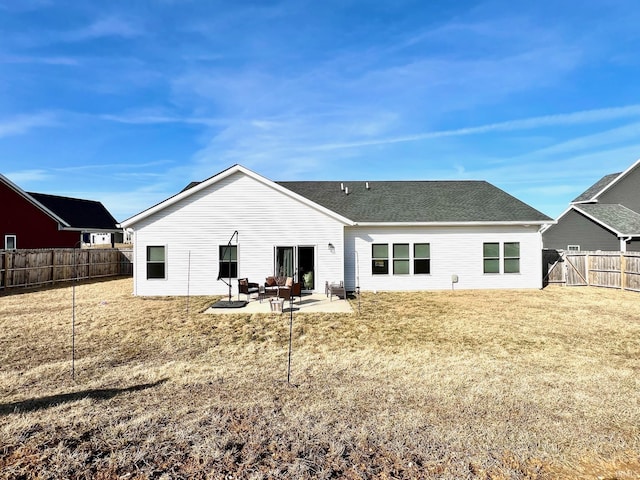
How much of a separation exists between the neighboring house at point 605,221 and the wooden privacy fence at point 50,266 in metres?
28.7

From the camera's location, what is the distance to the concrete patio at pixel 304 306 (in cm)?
1289

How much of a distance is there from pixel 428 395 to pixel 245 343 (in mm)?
5016

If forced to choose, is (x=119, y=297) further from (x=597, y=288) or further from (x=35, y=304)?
(x=597, y=288)

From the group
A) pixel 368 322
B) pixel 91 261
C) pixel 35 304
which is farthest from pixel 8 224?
pixel 368 322

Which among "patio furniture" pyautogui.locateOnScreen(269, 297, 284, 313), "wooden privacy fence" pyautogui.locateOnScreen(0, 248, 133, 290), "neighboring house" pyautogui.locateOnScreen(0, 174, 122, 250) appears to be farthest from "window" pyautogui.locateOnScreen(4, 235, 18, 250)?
"patio furniture" pyautogui.locateOnScreen(269, 297, 284, 313)

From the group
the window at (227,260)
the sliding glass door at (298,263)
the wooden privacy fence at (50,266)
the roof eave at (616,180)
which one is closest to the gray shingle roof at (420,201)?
the sliding glass door at (298,263)

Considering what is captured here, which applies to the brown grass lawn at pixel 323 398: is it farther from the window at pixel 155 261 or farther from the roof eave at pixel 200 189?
the roof eave at pixel 200 189

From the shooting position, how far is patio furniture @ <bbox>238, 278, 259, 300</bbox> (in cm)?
1496

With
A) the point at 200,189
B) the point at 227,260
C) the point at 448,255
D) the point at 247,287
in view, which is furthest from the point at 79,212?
the point at 448,255

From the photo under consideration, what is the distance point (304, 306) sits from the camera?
13766mm

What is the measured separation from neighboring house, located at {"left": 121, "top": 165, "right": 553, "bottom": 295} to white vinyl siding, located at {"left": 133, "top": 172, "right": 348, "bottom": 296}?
0.05 m

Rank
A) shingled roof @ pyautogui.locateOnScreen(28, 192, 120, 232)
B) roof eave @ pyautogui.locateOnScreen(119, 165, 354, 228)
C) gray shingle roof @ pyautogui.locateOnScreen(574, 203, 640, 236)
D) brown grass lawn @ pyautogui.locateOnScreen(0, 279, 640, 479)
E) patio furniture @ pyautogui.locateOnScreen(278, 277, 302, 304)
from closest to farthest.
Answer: brown grass lawn @ pyautogui.locateOnScreen(0, 279, 640, 479)
patio furniture @ pyautogui.locateOnScreen(278, 277, 302, 304)
roof eave @ pyautogui.locateOnScreen(119, 165, 354, 228)
gray shingle roof @ pyautogui.locateOnScreen(574, 203, 640, 236)
shingled roof @ pyautogui.locateOnScreen(28, 192, 120, 232)

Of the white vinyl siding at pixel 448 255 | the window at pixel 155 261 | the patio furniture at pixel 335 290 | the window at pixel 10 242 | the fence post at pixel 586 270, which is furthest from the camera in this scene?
the window at pixel 10 242

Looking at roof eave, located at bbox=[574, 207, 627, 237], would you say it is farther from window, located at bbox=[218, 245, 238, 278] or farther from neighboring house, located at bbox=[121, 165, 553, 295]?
window, located at bbox=[218, 245, 238, 278]
